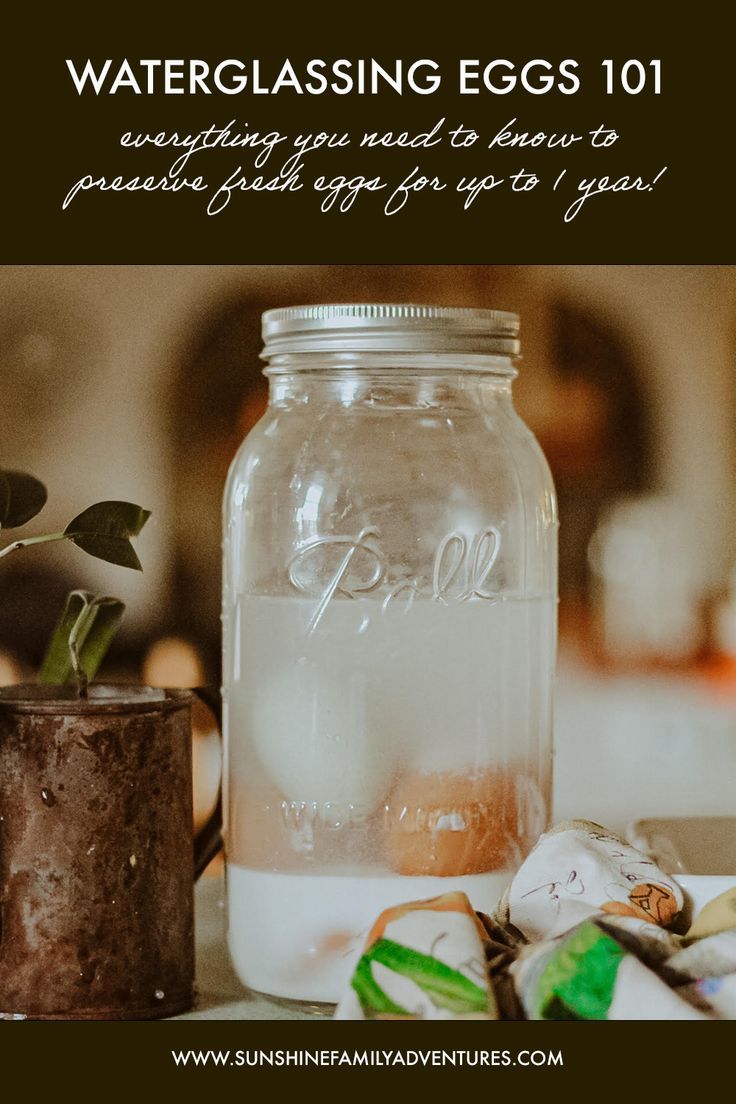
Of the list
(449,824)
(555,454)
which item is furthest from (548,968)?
(555,454)

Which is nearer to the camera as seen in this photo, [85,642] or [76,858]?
[76,858]

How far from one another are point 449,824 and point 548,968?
0.43ft

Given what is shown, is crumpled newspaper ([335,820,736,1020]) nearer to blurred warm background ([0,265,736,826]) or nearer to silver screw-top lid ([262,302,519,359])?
silver screw-top lid ([262,302,519,359])

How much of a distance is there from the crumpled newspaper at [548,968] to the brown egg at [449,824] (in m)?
0.06

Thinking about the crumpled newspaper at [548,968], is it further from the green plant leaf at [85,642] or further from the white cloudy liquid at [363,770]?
Result: the green plant leaf at [85,642]

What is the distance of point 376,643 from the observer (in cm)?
53

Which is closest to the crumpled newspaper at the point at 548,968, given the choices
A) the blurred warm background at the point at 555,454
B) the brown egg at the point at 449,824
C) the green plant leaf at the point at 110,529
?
the brown egg at the point at 449,824

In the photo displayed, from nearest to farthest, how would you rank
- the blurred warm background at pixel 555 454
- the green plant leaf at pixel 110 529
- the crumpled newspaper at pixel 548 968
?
the crumpled newspaper at pixel 548 968 < the green plant leaf at pixel 110 529 < the blurred warm background at pixel 555 454

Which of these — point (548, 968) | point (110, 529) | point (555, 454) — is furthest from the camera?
point (555, 454)

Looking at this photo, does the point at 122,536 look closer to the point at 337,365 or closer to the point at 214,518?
the point at 337,365

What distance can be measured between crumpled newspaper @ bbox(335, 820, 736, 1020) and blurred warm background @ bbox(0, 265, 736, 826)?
19.1 inches

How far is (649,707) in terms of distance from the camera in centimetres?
96

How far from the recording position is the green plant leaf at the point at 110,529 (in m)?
0.52

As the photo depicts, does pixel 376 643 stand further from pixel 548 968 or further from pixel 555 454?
pixel 555 454
